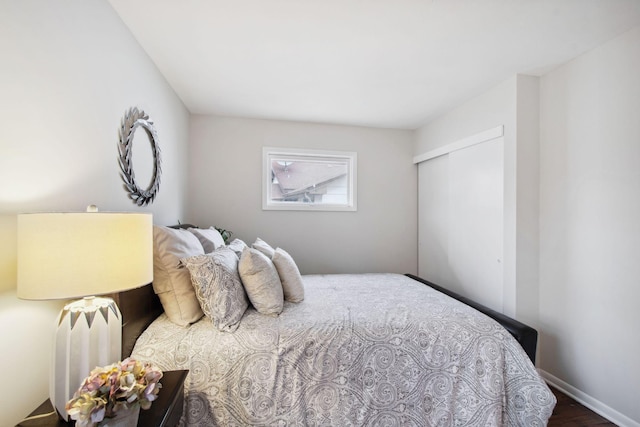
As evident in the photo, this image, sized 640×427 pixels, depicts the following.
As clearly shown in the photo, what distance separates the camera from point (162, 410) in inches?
40.4

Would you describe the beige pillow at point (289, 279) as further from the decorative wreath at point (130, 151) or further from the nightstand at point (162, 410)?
the decorative wreath at point (130, 151)

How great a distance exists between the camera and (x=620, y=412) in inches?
71.1

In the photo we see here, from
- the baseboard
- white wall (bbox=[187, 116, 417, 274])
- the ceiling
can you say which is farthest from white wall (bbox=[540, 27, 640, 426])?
white wall (bbox=[187, 116, 417, 274])

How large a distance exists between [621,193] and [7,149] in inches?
123

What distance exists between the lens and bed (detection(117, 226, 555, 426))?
1.36 m

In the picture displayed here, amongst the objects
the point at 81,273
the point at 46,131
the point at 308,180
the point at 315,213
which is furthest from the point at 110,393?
the point at 308,180

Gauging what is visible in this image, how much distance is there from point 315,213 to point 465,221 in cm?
167

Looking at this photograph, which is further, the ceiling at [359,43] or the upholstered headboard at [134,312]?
the ceiling at [359,43]

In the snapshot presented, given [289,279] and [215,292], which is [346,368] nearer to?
[289,279]

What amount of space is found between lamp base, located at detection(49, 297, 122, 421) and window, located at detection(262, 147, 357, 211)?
7.87ft

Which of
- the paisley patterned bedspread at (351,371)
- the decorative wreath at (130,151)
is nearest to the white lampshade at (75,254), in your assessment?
the paisley patterned bedspread at (351,371)

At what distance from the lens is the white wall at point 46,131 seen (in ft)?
3.08

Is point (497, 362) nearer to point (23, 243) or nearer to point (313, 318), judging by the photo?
point (313, 318)

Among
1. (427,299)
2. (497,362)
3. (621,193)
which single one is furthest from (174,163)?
(621,193)
